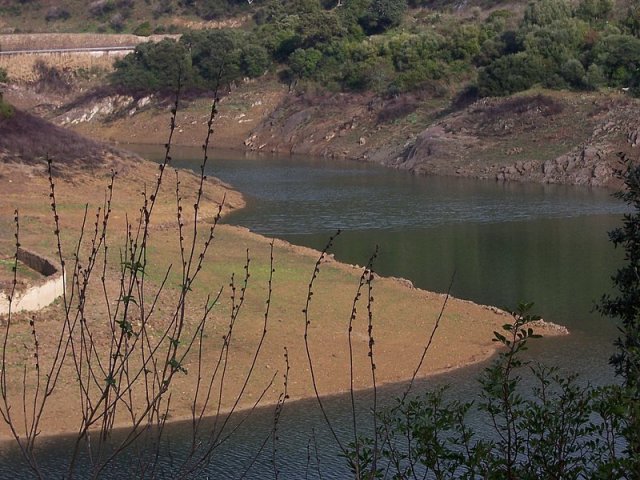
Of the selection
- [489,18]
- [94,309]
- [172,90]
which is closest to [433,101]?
[489,18]

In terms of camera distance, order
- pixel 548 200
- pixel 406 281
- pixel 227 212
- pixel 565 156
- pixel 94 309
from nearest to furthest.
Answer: pixel 94 309, pixel 406 281, pixel 227 212, pixel 548 200, pixel 565 156

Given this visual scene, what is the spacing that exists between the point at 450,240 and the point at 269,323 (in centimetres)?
1544

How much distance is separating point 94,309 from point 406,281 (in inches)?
414

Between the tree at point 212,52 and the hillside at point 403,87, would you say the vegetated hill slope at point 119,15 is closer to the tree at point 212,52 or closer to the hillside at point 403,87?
the hillside at point 403,87

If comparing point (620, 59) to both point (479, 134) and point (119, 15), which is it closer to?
point (479, 134)

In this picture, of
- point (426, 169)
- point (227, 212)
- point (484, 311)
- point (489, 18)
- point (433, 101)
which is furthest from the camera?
point (489, 18)

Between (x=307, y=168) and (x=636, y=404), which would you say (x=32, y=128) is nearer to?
(x=307, y=168)

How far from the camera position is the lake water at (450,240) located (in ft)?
74.8

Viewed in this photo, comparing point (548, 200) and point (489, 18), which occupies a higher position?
point (489, 18)

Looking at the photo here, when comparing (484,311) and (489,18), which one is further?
(489,18)

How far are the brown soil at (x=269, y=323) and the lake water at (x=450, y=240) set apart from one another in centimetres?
115

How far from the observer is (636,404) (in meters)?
8.11

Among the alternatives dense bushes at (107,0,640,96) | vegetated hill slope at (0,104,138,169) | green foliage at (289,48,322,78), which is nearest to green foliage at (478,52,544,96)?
dense bushes at (107,0,640,96)

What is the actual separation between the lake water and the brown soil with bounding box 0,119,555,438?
1.15m
